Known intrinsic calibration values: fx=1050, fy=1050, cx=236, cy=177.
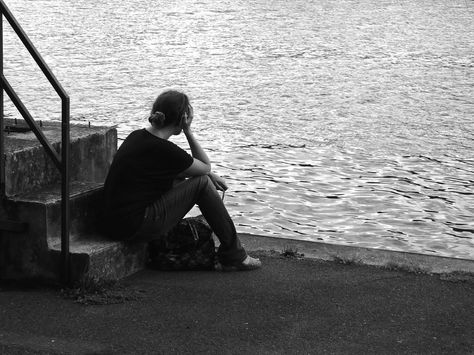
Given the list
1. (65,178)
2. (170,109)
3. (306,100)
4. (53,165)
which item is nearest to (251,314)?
(65,178)

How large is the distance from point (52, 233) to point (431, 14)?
921 inches

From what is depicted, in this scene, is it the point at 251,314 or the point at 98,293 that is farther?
the point at 98,293

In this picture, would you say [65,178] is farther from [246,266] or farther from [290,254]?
[290,254]

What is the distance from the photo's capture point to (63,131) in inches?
220

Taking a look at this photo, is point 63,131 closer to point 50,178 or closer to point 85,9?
point 50,178

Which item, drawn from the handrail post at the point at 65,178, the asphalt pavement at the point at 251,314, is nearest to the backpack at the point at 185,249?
the asphalt pavement at the point at 251,314

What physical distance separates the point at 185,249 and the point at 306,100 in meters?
8.56

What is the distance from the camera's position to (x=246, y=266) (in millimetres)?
6402

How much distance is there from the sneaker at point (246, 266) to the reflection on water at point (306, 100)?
1.94m

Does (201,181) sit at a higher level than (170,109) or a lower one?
lower

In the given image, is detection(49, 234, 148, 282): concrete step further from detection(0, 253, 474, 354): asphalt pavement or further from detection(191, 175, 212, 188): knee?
detection(191, 175, 212, 188): knee

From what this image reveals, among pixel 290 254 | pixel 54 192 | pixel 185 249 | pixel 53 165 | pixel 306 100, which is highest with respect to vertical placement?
pixel 53 165

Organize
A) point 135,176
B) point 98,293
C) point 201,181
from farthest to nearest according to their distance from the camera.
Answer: point 201,181, point 135,176, point 98,293

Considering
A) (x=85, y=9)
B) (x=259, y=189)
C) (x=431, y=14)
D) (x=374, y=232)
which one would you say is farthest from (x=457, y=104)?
(x=85, y=9)
